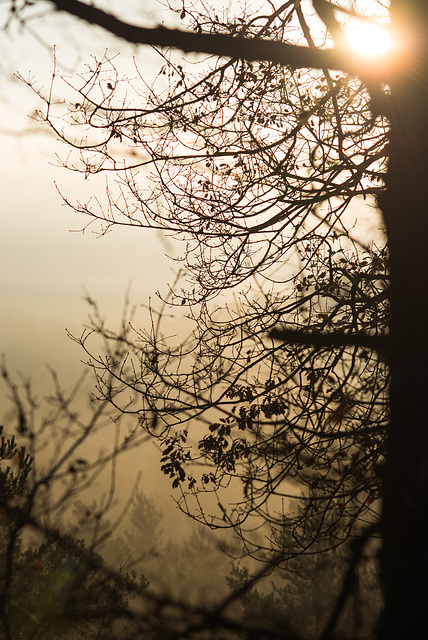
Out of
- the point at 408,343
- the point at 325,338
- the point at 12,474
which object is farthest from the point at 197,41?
the point at 12,474

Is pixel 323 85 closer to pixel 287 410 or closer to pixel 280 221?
pixel 280 221

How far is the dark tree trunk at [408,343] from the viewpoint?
2.87 m

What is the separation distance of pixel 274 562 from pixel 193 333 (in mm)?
2714

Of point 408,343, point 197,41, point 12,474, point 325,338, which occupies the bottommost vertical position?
point 12,474

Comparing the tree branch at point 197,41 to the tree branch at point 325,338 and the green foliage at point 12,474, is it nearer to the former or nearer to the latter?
the tree branch at point 325,338

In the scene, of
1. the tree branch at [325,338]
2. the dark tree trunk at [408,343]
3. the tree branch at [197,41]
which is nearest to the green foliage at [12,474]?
the tree branch at [325,338]

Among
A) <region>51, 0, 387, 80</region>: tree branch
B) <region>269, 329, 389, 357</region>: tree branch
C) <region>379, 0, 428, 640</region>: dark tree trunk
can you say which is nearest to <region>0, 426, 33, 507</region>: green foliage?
<region>269, 329, 389, 357</region>: tree branch

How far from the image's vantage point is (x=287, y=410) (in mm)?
6402

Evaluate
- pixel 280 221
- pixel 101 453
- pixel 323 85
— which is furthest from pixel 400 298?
pixel 323 85

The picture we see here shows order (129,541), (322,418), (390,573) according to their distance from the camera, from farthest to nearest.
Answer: (129,541) < (322,418) < (390,573)

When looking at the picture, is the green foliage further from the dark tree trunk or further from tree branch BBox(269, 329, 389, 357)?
the dark tree trunk

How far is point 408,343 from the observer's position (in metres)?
3.24

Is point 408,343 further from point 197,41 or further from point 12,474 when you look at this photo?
point 12,474

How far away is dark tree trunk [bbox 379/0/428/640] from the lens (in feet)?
9.42
